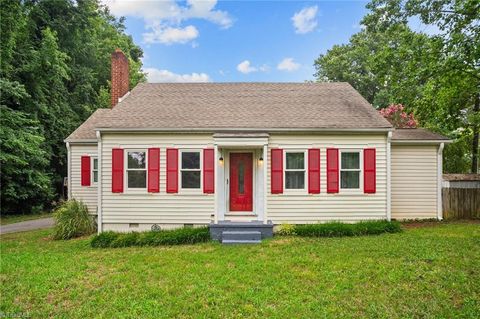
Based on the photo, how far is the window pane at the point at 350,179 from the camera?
9.47 meters

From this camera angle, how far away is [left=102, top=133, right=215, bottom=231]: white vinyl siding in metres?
9.41

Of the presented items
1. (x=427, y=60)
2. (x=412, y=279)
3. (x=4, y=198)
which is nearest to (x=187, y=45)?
(x=4, y=198)

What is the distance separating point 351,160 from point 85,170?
9846mm

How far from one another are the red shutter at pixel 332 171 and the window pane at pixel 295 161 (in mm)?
847

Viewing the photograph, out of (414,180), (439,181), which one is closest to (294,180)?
(414,180)

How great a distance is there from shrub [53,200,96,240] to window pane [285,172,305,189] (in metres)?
6.91

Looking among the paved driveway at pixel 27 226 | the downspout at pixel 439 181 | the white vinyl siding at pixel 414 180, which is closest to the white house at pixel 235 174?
the white vinyl siding at pixel 414 180

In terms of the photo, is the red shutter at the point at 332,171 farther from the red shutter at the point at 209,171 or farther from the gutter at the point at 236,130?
the red shutter at the point at 209,171

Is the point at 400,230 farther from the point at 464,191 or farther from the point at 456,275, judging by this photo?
the point at 464,191

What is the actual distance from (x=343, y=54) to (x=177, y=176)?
76.2ft

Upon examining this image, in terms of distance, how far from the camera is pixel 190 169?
372 inches

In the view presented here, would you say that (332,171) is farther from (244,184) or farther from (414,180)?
(414,180)

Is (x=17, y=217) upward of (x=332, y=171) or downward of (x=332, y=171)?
downward

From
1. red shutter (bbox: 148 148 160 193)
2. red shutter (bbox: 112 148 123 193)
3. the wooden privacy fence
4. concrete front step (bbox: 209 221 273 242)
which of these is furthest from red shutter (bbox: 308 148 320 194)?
red shutter (bbox: 112 148 123 193)
